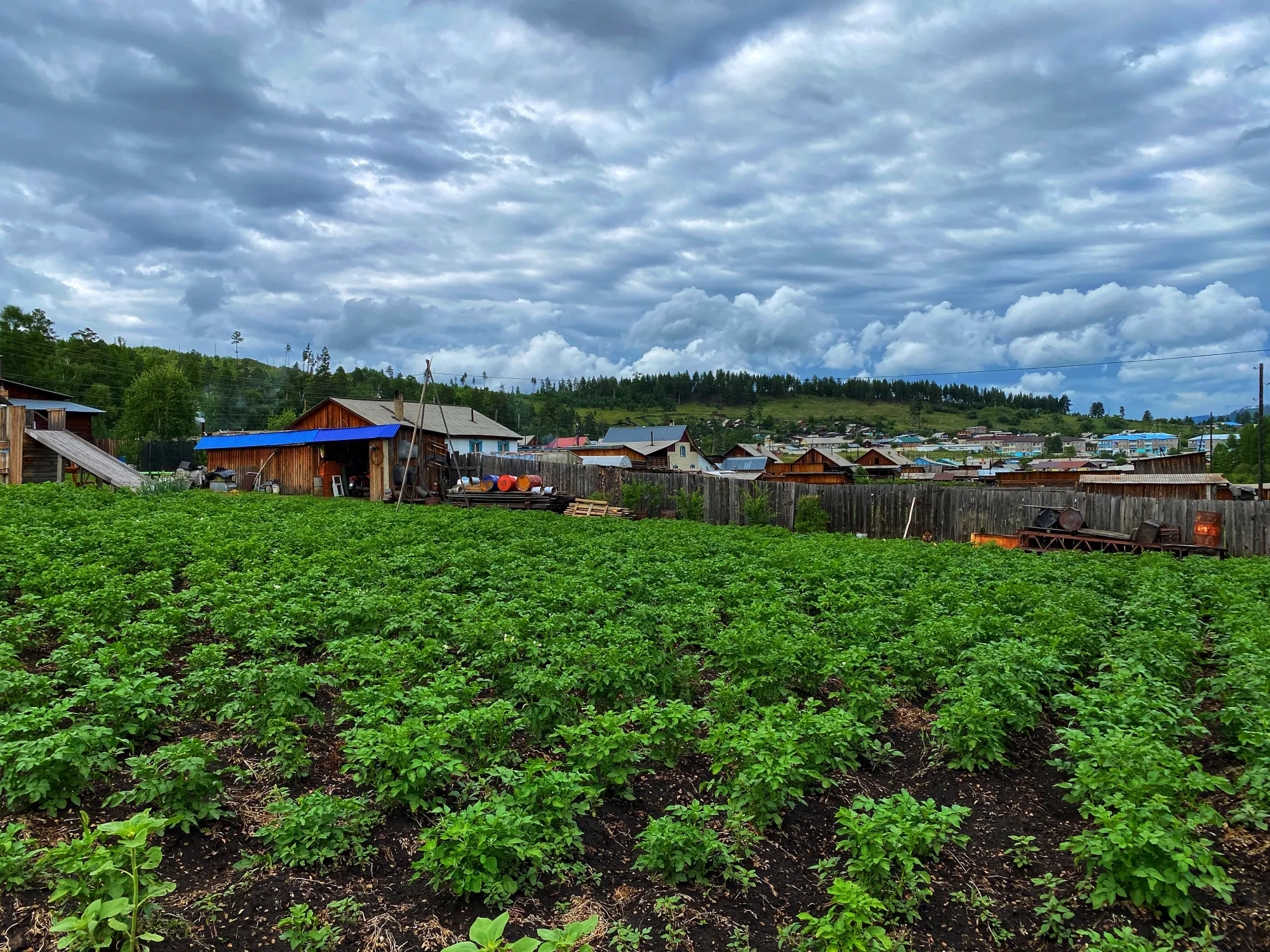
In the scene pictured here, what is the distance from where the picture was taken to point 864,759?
651 centimetres

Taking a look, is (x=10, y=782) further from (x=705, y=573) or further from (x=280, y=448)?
Answer: (x=280, y=448)

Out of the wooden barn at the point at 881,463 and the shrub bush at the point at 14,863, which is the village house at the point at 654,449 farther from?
the shrub bush at the point at 14,863

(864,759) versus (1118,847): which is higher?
(1118,847)

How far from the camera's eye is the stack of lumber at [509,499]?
28406mm

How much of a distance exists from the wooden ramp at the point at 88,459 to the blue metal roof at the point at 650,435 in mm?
52065

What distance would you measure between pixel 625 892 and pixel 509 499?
24584 mm

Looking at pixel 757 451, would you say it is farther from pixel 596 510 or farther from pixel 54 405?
pixel 54 405

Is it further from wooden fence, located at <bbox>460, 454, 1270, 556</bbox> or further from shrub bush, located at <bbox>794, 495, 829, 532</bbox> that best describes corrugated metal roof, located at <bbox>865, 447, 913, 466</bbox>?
shrub bush, located at <bbox>794, 495, 829, 532</bbox>

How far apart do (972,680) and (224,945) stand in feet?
19.6

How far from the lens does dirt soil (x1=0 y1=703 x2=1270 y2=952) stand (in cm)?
400

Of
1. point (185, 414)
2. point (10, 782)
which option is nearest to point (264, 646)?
point (10, 782)

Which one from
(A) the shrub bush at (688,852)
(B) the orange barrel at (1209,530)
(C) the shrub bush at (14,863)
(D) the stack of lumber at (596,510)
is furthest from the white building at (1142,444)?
(C) the shrub bush at (14,863)

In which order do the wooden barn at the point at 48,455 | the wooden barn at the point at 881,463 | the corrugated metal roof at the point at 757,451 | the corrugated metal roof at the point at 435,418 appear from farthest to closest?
the corrugated metal roof at the point at 757,451
the wooden barn at the point at 881,463
the corrugated metal roof at the point at 435,418
the wooden barn at the point at 48,455

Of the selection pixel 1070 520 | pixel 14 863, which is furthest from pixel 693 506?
pixel 14 863
